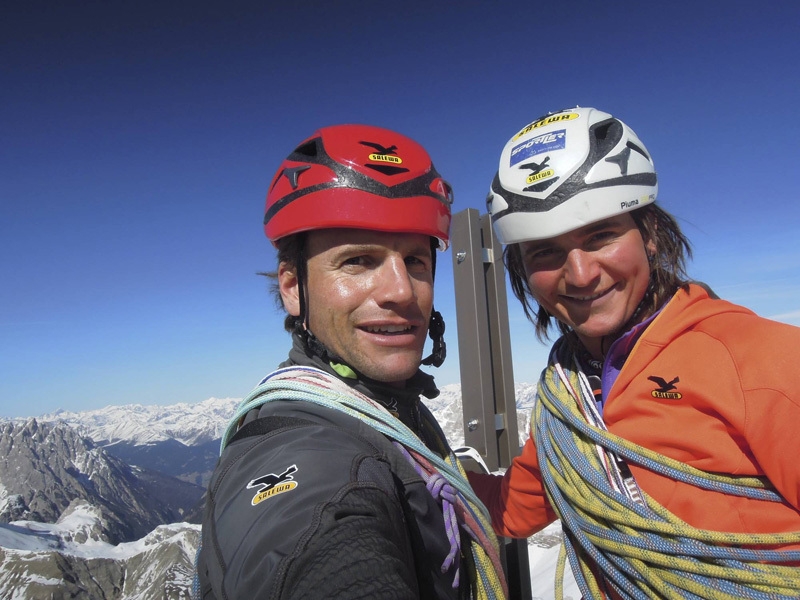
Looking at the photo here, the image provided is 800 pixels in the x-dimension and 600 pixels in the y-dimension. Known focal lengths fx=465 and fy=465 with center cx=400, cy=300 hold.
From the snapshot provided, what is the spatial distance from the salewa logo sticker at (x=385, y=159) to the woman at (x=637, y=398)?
2.40 ft

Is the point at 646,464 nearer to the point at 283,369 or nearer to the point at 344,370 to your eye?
the point at 344,370

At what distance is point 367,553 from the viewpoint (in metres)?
1.05

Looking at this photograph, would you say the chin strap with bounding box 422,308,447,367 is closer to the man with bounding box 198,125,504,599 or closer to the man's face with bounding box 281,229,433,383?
the man with bounding box 198,125,504,599

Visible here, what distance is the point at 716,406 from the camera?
1797 mm

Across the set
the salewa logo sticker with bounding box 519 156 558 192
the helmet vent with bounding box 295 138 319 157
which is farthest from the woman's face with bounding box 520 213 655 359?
the helmet vent with bounding box 295 138 319 157

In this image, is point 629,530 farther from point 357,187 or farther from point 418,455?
point 357,187

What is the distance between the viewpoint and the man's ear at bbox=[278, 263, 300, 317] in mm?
2309

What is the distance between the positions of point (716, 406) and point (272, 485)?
166 cm

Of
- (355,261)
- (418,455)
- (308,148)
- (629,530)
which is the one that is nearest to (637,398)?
(629,530)

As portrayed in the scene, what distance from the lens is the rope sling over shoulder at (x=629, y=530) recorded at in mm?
1791

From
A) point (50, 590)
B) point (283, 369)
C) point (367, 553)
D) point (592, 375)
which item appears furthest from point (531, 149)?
point (50, 590)

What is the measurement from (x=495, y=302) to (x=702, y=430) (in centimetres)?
250

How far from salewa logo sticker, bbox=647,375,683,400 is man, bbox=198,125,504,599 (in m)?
0.92

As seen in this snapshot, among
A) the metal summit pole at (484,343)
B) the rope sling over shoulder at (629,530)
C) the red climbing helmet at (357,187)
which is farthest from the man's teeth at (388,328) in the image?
the metal summit pole at (484,343)
